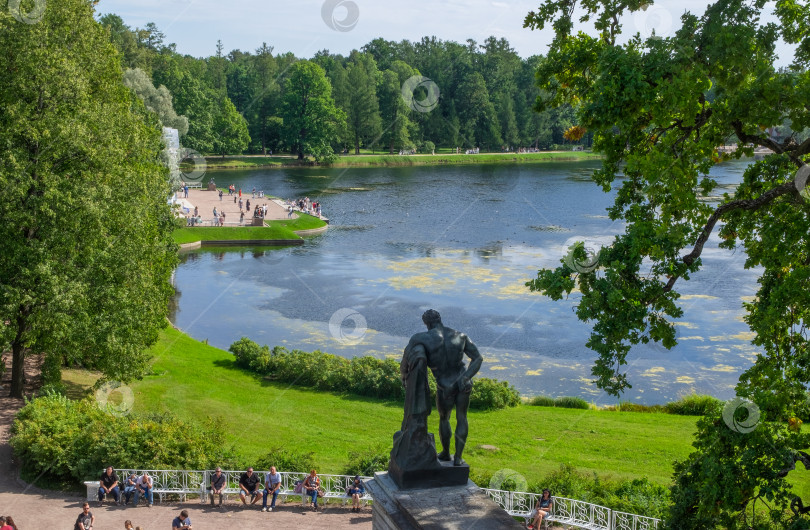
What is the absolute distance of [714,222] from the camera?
14.4m

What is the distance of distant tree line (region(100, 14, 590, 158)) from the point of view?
416 feet

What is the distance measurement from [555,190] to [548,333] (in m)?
62.0

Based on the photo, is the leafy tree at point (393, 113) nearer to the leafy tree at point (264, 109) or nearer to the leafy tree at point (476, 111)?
the leafy tree at point (476, 111)

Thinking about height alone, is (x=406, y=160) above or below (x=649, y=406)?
above

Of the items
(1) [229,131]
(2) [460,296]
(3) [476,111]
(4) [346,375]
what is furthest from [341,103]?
(4) [346,375]

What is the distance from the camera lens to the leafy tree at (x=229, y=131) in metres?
128

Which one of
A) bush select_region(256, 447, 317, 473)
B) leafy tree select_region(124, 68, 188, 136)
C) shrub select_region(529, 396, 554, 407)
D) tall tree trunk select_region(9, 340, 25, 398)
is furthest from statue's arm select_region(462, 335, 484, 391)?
leafy tree select_region(124, 68, 188, 136)

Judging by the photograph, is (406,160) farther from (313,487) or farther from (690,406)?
(313,487)

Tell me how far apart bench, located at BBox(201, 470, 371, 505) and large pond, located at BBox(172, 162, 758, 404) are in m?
12.8

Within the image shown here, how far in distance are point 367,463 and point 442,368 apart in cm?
922

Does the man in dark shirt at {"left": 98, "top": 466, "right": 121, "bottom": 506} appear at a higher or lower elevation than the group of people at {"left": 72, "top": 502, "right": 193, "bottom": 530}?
lower

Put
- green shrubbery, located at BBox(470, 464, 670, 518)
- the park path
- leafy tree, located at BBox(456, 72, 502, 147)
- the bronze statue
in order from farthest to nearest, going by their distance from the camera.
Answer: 1. leafy tree, located at BBox(456, 72, 502, 147)
2. green shrubbery, located at BBox(470, 464, 670, 518)
3. the park path
4. the bronze statue

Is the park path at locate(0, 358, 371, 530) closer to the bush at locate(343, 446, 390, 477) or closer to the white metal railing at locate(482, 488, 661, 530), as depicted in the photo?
the bush at locate(343, 446, 390, 477)

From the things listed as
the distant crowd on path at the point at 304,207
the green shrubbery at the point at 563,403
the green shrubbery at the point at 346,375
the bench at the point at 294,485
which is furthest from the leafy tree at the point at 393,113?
the bench at the point at 294,485
